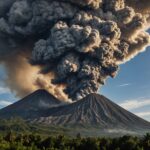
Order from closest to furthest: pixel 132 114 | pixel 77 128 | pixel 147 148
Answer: pixel 147 148 < pixel 77 128 < pixel 132 114

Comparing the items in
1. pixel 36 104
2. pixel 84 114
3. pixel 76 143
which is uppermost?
pixel 36 104

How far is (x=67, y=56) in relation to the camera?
137375mm

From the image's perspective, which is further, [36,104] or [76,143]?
[36,104]

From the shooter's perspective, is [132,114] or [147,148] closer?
[147,148]

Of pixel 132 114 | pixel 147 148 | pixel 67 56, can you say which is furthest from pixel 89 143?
pixel 132 114

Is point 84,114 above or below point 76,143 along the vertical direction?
above

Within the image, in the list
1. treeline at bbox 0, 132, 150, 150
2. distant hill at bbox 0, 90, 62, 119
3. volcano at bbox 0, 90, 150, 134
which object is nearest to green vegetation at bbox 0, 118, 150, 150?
treeline at bbox 0, 132, 150, 150

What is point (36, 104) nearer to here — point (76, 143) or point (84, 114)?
point (84, 114)

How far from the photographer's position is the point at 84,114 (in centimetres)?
17412

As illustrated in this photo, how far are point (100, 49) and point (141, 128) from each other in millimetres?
42206

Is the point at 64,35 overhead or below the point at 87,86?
overhead

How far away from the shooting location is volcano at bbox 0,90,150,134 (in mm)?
166625

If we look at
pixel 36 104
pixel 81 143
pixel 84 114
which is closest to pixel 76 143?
pixel 81 143

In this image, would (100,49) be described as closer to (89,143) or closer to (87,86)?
(87,86)
